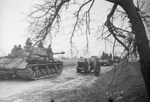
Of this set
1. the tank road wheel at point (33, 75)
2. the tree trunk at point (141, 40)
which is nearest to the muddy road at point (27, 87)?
the tank road wheel at point (33, 75)

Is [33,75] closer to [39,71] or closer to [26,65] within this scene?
[39,71]

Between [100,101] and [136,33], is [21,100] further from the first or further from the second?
[136,33]

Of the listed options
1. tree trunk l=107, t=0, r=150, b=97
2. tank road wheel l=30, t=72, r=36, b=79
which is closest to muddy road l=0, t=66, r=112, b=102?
tank road wheel l=30, t=72, r=36, b=79

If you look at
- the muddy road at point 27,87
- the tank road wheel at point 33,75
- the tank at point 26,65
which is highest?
the tank at point 26,65

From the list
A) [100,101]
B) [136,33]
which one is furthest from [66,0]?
[100,101]

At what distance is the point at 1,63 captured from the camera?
13.0 meters

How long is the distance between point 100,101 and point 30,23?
3.68 m

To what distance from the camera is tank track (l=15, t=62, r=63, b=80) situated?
12358 millimetres

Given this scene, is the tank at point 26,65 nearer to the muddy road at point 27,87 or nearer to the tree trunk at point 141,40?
the muddy road at point 27,87

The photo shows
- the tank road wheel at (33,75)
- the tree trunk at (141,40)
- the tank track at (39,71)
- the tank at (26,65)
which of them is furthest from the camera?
the tank road wheel at (33,75)

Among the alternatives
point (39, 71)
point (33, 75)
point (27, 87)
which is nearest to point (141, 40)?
point (27, 87)

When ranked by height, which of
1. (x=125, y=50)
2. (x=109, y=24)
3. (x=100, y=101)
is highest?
(x=109, y=24)

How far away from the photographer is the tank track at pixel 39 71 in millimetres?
12358

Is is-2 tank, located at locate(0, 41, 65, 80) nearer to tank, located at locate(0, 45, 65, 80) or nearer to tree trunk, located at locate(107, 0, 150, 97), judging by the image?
tank, located at locate(0, 45, 65, 80)
